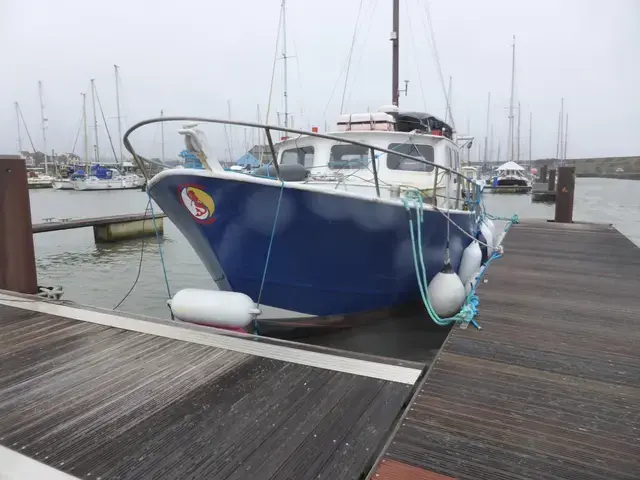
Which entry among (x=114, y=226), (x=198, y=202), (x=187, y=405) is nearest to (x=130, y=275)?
(x=114, y=226)

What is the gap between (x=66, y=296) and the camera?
30.4 ft

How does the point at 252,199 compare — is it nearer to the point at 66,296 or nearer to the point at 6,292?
the point at 6,292

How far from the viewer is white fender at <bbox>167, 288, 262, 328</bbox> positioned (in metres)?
4.48

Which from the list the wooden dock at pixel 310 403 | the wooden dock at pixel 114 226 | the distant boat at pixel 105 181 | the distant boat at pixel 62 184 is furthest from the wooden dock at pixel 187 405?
the distant boat at pixel 62 184

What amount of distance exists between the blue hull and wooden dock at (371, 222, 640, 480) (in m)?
1.17

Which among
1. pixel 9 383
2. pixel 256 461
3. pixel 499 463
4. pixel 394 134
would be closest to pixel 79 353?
pixel 9 383

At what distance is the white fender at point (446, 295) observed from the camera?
5.25 meters

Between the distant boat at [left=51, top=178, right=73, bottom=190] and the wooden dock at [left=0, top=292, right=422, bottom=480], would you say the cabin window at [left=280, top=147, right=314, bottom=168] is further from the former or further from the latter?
the distant boat at [left=51, top=178, right=73, bottom=190]

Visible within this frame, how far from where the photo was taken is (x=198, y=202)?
482 cm

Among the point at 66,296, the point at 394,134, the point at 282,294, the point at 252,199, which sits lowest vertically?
the point at 66,296

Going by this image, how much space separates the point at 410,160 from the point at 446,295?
253cm

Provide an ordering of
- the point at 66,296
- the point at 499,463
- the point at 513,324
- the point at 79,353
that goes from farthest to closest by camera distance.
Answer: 1. the point at 66,296
2. the point at 513,324
3. the point at 79,353
4. the point at 499,463

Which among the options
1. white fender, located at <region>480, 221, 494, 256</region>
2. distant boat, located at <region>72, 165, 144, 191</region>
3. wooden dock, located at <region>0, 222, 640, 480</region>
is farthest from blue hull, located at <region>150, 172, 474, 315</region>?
distant boat, located at <region>72, 165, 144, 191</region>

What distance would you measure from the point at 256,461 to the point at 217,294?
8.45 ft
